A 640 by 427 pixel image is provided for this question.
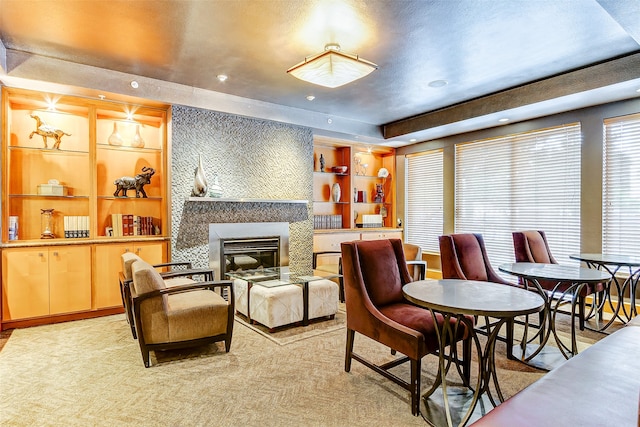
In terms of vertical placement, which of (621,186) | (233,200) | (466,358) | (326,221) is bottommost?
(466,358)

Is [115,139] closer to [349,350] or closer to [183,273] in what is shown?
[183,273]

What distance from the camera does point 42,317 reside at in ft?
12.2

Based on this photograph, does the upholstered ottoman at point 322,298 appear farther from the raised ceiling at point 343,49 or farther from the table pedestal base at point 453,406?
the raised ceiling at point 343,49

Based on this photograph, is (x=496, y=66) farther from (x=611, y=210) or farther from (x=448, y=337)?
(x=448, y=337)

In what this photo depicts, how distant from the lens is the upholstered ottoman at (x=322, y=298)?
3777 mm

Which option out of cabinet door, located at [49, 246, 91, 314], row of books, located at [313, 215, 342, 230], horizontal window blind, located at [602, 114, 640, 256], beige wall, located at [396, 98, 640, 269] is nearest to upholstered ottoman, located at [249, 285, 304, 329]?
cabinet door, located at [49, 246, 91, 314]

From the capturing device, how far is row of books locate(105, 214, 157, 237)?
4281 millimetres

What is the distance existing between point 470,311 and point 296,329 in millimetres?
2206

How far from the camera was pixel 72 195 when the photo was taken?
13.5ft

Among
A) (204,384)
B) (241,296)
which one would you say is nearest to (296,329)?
(241,296)

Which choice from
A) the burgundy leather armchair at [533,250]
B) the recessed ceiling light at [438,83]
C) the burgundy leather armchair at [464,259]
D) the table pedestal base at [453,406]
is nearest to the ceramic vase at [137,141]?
the recessed ceiling light at [438,83]

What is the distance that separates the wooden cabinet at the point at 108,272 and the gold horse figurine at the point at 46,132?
1302mm

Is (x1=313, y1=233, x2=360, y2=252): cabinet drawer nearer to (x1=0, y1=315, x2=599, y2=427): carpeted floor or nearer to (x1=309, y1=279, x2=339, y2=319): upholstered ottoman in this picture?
(x1=309, y1=279, x2=339, y2=319): upholstered ottoman

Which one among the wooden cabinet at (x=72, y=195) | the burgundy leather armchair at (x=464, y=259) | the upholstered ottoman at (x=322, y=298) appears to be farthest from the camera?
the upholstered ottoman at (x=322, y=298)
